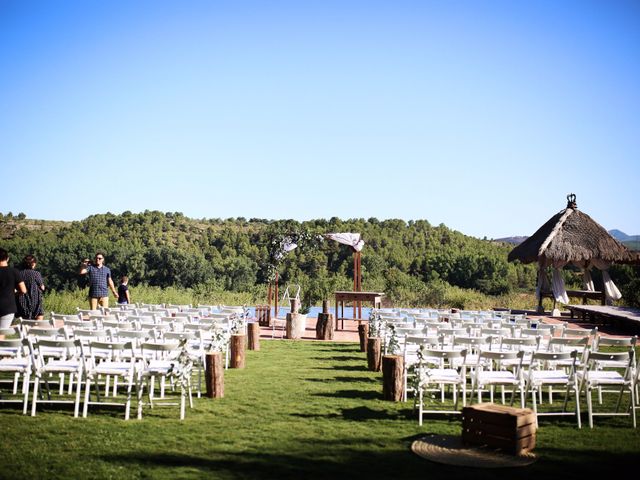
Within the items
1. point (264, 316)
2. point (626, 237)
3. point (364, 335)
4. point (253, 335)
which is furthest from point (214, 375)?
point (626, 237)

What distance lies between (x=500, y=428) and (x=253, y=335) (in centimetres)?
822

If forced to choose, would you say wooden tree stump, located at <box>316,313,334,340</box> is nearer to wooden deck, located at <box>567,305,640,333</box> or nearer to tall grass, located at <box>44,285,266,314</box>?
tall grass, located at <box>44,285,266,314</box>

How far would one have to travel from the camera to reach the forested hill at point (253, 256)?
3681cm

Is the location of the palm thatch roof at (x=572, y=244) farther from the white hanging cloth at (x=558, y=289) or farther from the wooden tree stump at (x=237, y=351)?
the wooden tree stump at (x=237, y=351)

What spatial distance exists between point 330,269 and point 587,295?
20.4 metres

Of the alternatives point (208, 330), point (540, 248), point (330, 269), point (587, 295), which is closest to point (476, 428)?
point (208, 330)

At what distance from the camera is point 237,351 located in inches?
440

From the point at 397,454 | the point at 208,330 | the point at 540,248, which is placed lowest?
the point at 397,454

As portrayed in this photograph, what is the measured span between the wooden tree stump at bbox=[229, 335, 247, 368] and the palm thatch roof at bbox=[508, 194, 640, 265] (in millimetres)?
13053

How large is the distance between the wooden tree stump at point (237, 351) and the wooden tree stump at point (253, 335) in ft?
8.13

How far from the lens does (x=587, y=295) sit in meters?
21.9

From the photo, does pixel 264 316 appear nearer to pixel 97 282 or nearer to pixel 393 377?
pixel 97 282

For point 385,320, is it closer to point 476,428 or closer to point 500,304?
point 476,428

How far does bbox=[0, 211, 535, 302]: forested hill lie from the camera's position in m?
36.8
